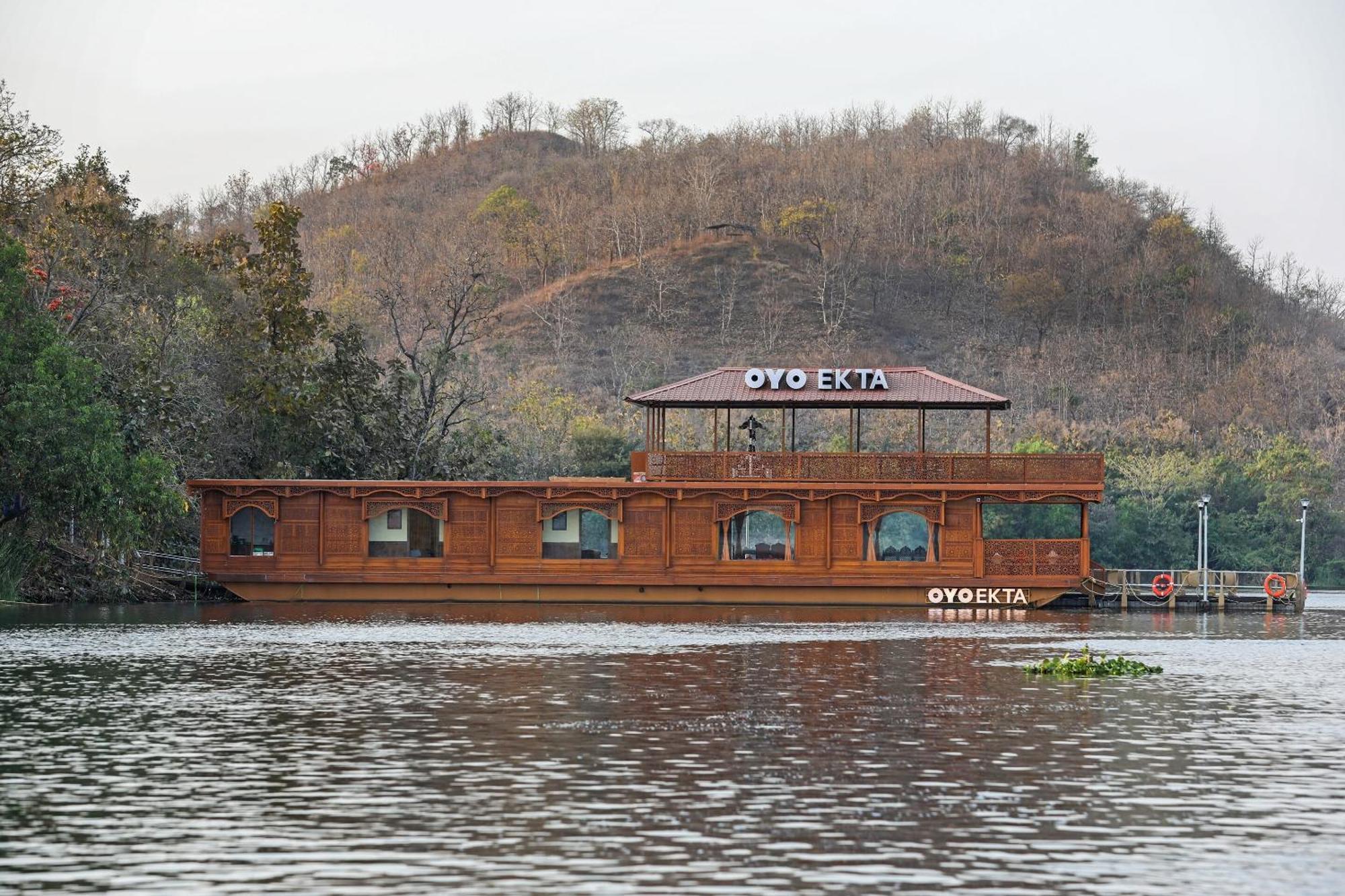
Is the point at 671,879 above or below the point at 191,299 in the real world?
below

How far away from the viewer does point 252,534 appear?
51125 mm

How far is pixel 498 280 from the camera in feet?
379

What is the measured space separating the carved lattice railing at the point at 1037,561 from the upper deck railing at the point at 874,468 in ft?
6.52

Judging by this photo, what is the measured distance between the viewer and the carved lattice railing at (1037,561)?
50.1m

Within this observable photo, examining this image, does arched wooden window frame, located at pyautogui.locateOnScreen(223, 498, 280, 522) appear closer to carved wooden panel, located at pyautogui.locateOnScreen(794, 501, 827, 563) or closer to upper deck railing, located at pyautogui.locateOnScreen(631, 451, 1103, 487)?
upper deck railing, located at pyautogui.locateOnScreen(631, 451, 1103, 487)

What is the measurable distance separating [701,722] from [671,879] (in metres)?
9.75

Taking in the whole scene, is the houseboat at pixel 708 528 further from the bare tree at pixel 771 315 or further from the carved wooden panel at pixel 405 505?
the bare tree at pixel 771 315

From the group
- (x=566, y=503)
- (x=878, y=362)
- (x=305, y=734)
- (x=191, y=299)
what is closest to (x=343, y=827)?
(x=305, y=734)

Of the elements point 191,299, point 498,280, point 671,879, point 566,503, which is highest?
point 498,280

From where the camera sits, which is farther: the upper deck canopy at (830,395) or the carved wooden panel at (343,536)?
the carved wooden panel at (343,536)

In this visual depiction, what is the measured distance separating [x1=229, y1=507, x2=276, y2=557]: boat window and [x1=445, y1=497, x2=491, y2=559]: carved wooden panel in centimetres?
531

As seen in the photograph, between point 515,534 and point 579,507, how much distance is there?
206cm

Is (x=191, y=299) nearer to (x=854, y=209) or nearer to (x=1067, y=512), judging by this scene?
(x=1067, y=512)

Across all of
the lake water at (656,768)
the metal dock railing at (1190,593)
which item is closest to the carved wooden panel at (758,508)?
the metal dock railing at (1190,593)
